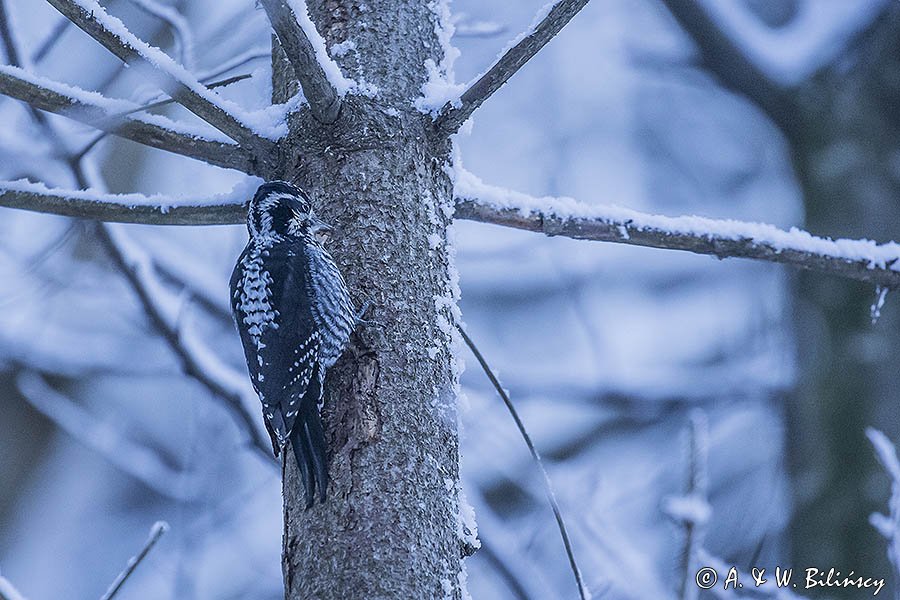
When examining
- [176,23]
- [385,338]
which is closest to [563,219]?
[385,338]

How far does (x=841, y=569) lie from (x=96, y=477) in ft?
19.5

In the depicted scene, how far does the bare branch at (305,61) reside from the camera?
2.33m

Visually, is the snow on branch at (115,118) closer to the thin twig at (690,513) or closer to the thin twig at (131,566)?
the thin twig at (131,566)

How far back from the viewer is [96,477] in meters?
8.84

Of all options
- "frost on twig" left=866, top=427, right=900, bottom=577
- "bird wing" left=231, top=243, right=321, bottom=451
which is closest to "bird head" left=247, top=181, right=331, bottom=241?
"bird wing" left=231, top=243, right=321, bottom=451

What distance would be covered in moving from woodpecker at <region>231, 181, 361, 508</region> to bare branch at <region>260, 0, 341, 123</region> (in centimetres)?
20

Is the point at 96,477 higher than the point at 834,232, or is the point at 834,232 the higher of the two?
the point at 834,232

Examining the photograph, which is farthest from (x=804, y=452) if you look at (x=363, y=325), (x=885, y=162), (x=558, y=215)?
(x=363, y=325)

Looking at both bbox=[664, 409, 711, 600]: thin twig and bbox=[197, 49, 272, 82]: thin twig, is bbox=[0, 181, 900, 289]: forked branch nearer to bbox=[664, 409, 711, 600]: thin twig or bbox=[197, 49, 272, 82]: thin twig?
bbox=[197, 49, 272, 82]: thin twig

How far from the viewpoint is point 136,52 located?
243 centimetres

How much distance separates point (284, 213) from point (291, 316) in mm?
322

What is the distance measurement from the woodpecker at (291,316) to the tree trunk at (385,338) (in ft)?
0.13

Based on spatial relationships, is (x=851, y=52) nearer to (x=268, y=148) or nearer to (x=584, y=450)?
(x=584, y=450)

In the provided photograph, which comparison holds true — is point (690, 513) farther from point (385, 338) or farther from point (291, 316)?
point (291, 316)
